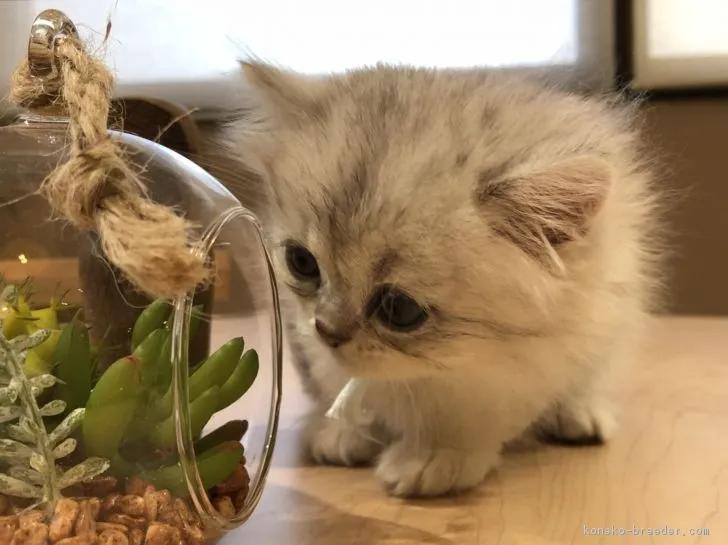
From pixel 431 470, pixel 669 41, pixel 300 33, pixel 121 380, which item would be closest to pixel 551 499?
pixel 431 470

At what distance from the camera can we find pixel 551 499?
2.71ft

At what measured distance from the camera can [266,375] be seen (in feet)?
2.46

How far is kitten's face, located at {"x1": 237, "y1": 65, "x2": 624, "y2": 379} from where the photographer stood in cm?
74

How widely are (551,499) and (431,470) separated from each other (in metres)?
0.12

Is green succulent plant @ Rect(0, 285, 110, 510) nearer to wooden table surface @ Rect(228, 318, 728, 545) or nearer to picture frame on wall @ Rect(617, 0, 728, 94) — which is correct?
wooden table surface @ Rect(228, 318, 728, 545)

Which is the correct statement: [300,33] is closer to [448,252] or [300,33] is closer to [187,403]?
[448,252]

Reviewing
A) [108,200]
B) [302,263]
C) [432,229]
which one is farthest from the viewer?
[302,263]

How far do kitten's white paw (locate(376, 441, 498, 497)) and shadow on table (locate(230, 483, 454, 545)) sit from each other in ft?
0.25

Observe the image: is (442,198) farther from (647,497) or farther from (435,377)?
(647,497)

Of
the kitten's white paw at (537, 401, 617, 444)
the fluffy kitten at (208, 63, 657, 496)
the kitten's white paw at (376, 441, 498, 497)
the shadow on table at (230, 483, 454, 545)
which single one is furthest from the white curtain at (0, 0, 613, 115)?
the shadow on table at (230, 483, 454, 545)

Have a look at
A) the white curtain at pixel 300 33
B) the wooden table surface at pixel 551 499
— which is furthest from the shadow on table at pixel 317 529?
the white curtain at pixel 300 33

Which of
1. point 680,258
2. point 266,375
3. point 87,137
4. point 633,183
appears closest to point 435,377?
point 266,375

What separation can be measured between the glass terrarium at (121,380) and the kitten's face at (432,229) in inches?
3.3

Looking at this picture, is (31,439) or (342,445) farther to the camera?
Result: (342,445)
